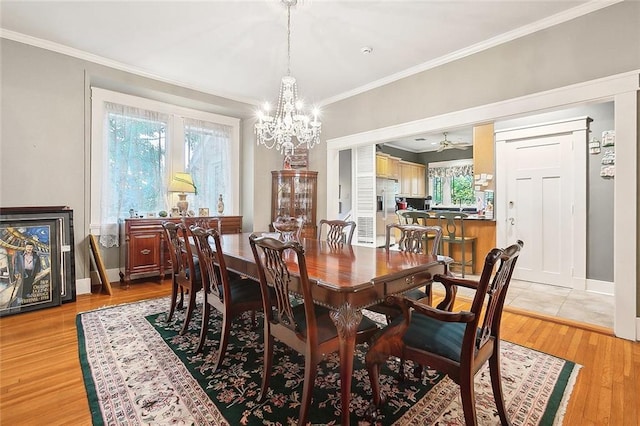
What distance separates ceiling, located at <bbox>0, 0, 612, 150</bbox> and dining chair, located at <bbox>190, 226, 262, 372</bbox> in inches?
83.2

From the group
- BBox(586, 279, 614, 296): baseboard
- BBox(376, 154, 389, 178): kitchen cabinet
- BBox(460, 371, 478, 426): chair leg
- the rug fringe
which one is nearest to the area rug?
the rug fringe

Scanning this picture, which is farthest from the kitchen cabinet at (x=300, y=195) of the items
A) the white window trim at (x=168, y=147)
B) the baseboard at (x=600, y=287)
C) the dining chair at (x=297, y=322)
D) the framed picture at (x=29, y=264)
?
the baseboard at (x=600, y=287)

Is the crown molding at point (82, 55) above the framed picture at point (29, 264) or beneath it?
above

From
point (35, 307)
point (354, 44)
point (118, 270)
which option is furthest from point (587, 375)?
point (118, 270)

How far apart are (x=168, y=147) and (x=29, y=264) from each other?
231cm

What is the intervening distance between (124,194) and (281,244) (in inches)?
152

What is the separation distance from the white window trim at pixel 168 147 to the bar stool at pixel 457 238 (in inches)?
143

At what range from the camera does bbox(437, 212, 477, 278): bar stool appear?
14.9ft

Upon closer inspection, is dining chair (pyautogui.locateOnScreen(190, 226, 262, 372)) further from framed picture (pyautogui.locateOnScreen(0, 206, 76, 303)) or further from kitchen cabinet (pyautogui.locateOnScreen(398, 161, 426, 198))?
kitchen cabinet (pyautogui.locateOnScreen(398, 161, 426, 198))

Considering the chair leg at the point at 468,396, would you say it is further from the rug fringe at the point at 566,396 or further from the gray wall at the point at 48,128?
the gray wall at the point at 48,128

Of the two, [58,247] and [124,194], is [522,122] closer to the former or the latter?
[124,194]

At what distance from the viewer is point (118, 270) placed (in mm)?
4266

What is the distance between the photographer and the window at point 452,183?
8453 millimetres

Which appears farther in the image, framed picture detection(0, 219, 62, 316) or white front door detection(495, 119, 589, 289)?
white front door detection(495, 119, 589, 289)
